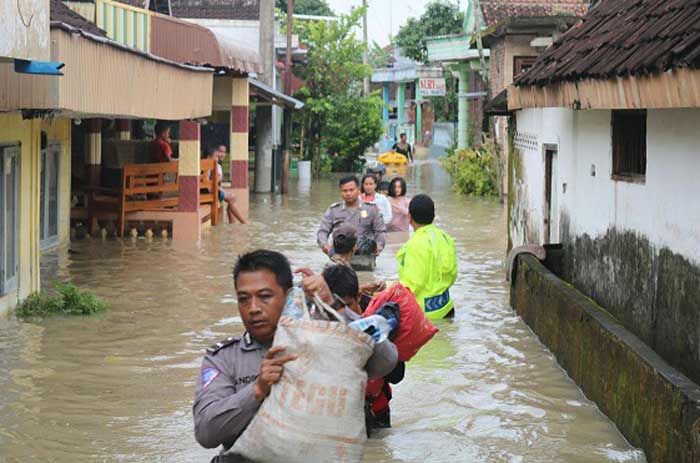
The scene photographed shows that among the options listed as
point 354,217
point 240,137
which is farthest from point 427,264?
point 240,137

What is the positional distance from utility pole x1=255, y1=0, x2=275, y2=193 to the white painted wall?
58.2 ft

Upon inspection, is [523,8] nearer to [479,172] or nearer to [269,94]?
[479,172]

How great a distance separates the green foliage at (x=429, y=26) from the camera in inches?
2447

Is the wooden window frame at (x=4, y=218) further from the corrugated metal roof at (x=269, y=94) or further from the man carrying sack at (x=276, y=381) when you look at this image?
the corrugated metal roof at (x=269, y=94)

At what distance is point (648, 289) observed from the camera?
9.25m

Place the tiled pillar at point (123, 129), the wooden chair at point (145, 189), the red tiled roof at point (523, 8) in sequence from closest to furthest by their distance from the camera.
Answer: the wooden chair at point (145, 189) < the tiled pillar at point (123, 129) < the red tiled roof at point (523, 8)

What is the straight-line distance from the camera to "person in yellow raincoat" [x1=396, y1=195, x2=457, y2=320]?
1023 centimetres

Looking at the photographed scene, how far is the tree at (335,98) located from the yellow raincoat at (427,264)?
3146 centimetres

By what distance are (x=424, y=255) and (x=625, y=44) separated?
2.42m

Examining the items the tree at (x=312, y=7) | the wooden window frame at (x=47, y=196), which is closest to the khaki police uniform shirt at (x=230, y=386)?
the wooden window frame at (x=47, y=196)

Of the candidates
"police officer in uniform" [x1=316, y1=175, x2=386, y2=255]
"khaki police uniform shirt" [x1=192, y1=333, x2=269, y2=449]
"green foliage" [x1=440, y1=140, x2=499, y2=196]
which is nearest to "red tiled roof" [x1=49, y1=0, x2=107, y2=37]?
"police officer in uniform" [x1=316, y1=175, x2=386, y2=255]

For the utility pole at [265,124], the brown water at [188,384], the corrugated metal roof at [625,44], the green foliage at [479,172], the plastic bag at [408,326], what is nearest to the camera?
the plastic bag at [408,326]

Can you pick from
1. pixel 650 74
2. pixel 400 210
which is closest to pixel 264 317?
pixel 650 74

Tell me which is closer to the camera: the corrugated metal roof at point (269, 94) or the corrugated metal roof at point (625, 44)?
the corrugated metal roof at point (625, 44)
